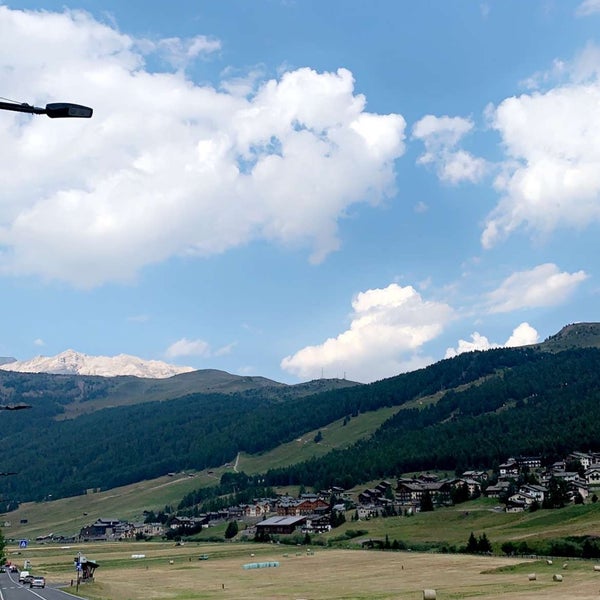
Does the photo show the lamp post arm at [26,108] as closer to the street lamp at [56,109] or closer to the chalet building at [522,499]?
the street lamp at [56,109]

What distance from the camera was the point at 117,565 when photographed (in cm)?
14675

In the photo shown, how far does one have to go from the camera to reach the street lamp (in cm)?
1695

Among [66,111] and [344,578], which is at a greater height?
[66,111]

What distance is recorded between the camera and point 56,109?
17094 millimetres

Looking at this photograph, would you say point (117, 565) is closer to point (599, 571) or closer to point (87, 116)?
point (599, 571)

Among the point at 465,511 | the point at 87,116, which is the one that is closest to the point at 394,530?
the point at 465,511

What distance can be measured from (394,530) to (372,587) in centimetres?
11052

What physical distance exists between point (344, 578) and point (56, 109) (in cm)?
8990

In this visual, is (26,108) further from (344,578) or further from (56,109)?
(344,578)

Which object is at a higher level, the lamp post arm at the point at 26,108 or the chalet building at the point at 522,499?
the lamp post arm at the point at 26,108

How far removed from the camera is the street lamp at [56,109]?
55.6 feet

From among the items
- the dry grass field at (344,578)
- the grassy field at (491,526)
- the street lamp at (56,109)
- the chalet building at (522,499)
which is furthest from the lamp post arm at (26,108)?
the chalet building at (522,499)

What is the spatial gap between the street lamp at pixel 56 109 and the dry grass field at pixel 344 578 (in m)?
53.0

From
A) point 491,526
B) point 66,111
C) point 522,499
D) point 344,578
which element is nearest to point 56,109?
point 66,111
